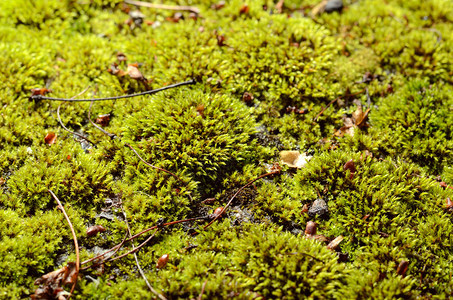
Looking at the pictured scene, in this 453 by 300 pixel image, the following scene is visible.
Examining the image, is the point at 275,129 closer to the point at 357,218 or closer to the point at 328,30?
the point at 357,218

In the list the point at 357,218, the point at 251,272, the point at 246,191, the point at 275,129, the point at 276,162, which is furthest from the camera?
the point at 275,129

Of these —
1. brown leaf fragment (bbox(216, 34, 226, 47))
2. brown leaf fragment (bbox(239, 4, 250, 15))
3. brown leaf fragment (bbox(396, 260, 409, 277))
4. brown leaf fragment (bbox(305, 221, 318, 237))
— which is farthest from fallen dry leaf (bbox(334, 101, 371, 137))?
brown leaf fragment (bbox(239, 4, 250, 15))

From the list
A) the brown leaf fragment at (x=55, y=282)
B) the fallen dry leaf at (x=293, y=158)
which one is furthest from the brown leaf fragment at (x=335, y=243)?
the brown leaf fragment at (x=55, y=282)

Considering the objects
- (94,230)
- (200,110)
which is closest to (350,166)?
(200,110)

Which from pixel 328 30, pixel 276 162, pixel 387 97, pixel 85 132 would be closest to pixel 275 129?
pixel 276 162

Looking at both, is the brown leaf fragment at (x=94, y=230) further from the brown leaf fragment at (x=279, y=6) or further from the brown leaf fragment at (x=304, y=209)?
the brown leaf fragment at (x=279, y=6)
